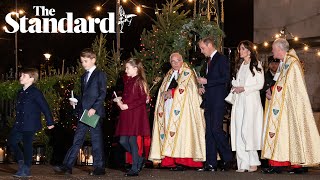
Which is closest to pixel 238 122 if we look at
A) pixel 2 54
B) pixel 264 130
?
pixel 264 130

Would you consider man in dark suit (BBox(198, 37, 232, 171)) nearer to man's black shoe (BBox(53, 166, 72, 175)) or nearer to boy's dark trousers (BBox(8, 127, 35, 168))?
man's black shoe (BBox(53, 166, 72, 175))

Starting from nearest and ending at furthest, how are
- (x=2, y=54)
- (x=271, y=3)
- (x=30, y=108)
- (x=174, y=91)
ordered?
(x=30, y=108)
(x=174, y=91)
(x=271, y=3)
(x=2, y=54)

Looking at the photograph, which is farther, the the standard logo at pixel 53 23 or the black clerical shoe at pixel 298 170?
the the standard logo at pixel 53 23

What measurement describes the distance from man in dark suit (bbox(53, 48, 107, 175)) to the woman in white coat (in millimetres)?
1846

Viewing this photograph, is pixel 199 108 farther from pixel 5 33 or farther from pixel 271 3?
pixel 5 33

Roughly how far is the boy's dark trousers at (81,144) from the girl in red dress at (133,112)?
27cm

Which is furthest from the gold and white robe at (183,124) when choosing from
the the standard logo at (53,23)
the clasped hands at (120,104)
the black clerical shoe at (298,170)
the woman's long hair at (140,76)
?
the the standard logo at (53,23)

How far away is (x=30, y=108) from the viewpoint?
11.4m

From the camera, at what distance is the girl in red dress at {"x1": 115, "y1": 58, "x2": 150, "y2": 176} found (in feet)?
37.8

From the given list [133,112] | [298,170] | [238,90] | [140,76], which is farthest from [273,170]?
[140,76]

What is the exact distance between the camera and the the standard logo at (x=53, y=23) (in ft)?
147

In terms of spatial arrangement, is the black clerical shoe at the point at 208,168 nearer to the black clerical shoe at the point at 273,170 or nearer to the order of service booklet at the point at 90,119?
the black clerical shoe at the point at 273,170

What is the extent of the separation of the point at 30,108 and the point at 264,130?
314 centimetres

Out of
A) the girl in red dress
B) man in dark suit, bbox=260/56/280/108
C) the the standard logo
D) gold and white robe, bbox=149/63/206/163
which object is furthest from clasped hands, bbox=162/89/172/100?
the the standard logo
